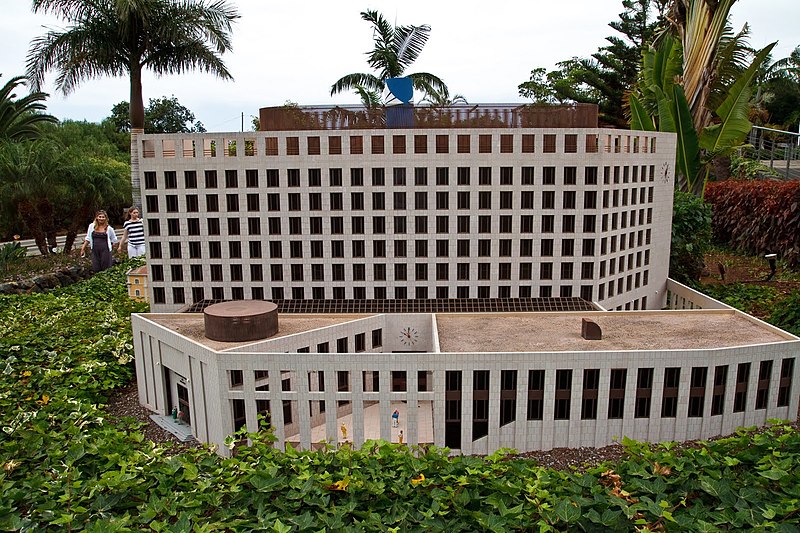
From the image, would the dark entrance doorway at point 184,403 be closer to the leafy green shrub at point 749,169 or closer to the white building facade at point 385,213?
the white building facade at point 385,213

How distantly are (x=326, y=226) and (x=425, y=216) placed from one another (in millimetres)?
5269

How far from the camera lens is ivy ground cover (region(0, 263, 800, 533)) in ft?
37.3

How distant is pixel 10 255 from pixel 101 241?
807 centimetres

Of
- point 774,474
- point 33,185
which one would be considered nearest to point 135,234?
point 33,185

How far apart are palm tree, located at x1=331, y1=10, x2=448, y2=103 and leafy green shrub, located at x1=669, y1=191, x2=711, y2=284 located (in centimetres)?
1896

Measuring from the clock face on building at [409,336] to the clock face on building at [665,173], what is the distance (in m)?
18.6

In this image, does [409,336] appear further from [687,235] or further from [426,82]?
[687,235]

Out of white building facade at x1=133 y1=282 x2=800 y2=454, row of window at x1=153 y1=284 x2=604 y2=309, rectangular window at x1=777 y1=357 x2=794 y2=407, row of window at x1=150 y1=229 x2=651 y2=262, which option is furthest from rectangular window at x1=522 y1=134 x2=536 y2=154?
rectangular window at x1=777 y1=357 x2=794 y2=407

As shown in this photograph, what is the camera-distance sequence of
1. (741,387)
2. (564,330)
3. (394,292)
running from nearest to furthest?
(741,387) → (564,330) → (394,292)

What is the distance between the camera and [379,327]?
28594 millimetres

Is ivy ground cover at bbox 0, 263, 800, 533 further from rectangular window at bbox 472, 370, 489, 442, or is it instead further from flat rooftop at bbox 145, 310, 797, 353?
flat rooftop at bbox 145, 310, 797, 353

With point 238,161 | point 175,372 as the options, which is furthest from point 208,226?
point 175,372

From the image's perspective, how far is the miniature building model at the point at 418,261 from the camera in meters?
23.9

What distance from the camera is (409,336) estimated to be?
29234mm
